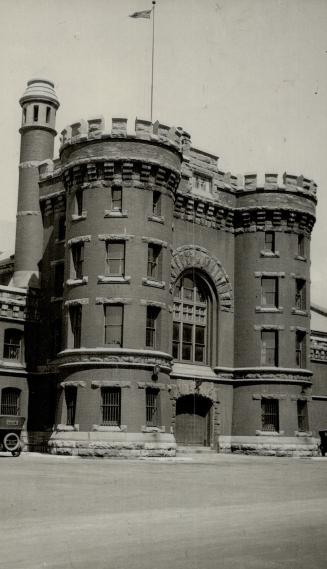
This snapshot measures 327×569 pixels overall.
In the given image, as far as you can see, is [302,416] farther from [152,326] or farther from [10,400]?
[10,400]

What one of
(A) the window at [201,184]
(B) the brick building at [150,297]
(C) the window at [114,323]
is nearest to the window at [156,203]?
(B) the brick building at [150,297]

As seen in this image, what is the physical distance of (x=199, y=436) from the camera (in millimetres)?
42656

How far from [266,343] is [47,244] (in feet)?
46.4

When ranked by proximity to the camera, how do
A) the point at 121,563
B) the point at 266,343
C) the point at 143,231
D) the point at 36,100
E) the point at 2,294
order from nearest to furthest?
the point at 121,563 < the point at 143,231 < the point at 2,294 < the point at 266,343 < the point at 36,100

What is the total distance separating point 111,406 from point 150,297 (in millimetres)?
5744

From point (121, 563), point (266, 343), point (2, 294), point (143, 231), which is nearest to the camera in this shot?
point (121, 563)

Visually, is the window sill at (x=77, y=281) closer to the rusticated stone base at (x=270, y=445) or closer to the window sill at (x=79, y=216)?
the window sill at (x=79, y=216)

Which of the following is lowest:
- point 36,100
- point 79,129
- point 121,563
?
point 121,563

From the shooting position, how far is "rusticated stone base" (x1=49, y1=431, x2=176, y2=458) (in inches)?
1383

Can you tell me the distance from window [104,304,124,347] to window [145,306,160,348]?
4.84ft

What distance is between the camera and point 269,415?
4331 cm

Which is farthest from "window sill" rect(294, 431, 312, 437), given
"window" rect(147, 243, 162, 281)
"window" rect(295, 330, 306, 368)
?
"window" rect(147, 243, 162, 281)

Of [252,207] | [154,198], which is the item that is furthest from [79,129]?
[252,207]

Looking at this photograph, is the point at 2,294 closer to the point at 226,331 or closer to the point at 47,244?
the point at 47,244
